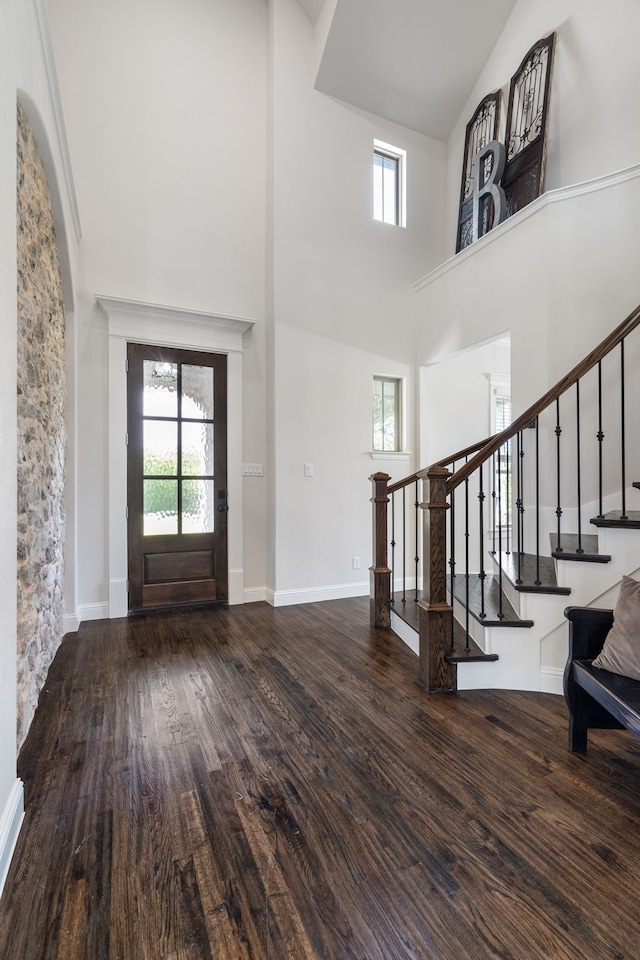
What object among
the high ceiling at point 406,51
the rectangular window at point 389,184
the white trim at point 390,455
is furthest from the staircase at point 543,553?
→ the high ceiling at point 406,51

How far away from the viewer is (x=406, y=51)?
4.50 metres

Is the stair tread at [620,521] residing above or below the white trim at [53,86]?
below

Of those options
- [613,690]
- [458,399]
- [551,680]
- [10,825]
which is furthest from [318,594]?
[10,825]

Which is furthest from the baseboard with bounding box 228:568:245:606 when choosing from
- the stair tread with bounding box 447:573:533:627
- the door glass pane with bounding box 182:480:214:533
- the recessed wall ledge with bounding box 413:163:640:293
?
the recessed wall ledge with bounding box 413:163:640:293

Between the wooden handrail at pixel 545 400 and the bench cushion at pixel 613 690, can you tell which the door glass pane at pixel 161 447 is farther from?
the bench cushion at pixel 613 690

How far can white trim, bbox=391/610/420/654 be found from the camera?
9.99ft

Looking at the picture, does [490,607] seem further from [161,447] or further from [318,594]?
[161,447]

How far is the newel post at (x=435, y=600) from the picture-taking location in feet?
8.14

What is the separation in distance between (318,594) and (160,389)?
2.38m

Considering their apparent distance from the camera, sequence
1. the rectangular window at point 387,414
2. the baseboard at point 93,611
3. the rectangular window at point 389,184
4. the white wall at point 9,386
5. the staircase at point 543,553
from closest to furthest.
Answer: the white wall at point 9,386, the staircase at point 543,553, the baseboard at point 93,611, the rectangular window at point 387,414, the rectangular window at point 389,184

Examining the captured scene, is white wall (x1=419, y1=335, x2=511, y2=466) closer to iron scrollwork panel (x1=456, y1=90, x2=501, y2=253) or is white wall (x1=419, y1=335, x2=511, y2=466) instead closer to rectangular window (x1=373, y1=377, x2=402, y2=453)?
rectangular window (x1=373, y1=377, x2=402, y2=453)

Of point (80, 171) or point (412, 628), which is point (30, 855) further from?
point (80, 171)

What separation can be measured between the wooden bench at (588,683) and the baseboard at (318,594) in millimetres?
2655

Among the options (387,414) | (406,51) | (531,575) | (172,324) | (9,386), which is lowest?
(531,575)
